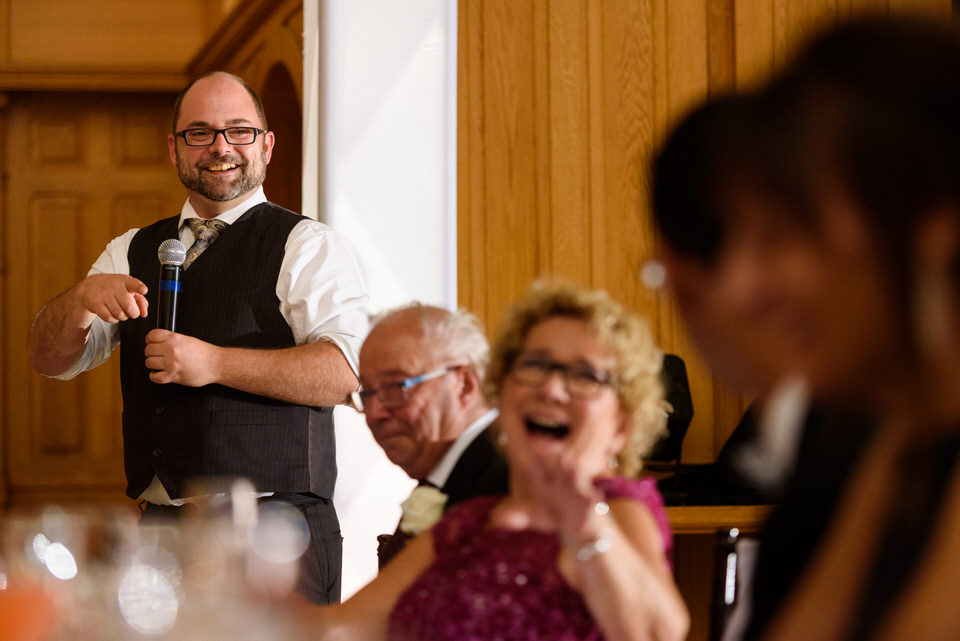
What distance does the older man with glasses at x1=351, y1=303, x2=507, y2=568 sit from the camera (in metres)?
1.69

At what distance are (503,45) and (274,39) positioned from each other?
120 centimetres

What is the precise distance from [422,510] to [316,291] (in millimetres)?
1001

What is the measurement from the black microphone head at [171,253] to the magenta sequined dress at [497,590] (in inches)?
45.1

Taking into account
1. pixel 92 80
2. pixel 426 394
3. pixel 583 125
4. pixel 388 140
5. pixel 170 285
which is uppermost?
pixel 92 80

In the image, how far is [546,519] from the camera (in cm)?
129

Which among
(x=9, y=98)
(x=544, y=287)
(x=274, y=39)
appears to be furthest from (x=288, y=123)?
(x=544, y=287)

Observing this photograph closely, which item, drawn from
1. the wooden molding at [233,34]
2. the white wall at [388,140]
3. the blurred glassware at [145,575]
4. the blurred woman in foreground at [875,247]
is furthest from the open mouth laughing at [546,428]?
the wooden molding at [233,34]

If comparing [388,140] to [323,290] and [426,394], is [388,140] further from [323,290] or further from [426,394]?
[426,394]

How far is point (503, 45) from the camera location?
3783 millimetres

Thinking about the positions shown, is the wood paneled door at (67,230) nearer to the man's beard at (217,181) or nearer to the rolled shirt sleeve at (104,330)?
the rolled shirt sleeve at (104,330)

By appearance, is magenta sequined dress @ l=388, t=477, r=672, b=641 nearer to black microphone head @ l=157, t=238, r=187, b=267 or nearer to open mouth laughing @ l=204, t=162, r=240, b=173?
black microphone head @ l=157, t=238, r=187, b=267

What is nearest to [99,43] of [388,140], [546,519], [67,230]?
[67,230]

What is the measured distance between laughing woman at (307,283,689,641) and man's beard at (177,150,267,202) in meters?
1.31

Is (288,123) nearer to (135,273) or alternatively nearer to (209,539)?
(135,273)
